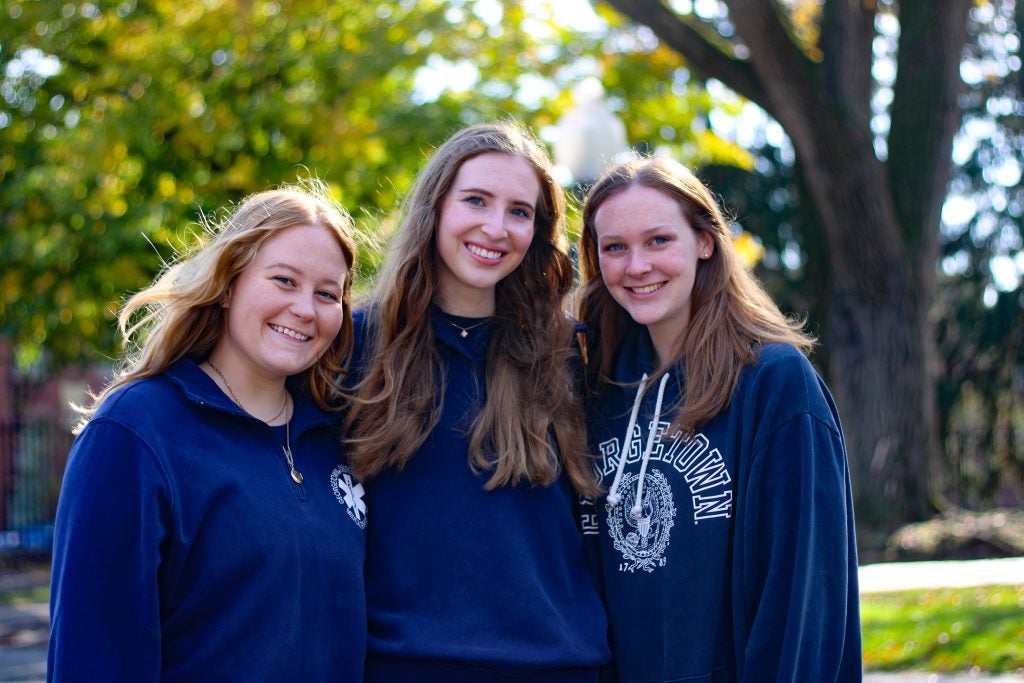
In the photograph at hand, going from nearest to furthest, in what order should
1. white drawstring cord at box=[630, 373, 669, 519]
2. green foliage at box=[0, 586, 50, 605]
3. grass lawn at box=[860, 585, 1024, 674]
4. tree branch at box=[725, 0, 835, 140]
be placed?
white drawstring cord at box=[630, 373, 669, 519] < grass lawn at box=[860, 585, 1024, 674] < tree branch at box=[725, 0, 835, 140] < green foliage at box=[0, 586, 50, 605]

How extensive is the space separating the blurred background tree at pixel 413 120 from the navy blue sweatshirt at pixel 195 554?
24.2 ft

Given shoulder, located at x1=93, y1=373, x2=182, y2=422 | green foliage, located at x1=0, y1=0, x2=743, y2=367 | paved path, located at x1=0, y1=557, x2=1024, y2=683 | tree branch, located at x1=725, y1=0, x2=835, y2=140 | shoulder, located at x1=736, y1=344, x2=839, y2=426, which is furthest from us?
green foliage, located at x1=0, y1=0, x2=743, y2=367

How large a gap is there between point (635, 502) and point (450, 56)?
32.6 ft

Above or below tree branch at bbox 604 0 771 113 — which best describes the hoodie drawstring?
below

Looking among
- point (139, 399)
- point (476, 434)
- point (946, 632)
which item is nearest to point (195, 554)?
point (139, 399)

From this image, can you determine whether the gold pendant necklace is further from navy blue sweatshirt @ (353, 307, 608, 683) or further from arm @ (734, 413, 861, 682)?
arm @ (734, 413, 861, 682)

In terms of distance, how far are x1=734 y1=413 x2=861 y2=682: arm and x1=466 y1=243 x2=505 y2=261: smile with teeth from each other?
3.11ft

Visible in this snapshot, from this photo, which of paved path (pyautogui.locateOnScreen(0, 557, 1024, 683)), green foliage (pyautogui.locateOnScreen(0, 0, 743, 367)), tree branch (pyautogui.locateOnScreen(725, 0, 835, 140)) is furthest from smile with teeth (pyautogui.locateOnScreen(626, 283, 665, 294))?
green foliage (pyautogui.locateOnScreen(0, 0, 743, 367))

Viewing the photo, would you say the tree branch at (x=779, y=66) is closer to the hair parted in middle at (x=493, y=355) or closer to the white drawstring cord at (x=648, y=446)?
the hair parted in middle at (x=493, y=355)

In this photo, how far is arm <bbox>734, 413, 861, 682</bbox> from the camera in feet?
9.07

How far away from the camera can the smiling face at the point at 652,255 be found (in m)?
3.22

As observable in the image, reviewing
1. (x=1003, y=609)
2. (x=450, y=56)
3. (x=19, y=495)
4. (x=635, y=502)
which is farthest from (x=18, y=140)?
(x=635, y=502)

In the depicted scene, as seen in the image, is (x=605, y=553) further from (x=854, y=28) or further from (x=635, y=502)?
(x=854, y=28)

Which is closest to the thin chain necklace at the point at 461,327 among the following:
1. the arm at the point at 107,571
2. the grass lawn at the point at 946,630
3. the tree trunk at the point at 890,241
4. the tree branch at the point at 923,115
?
the arm at the point at 107,571
